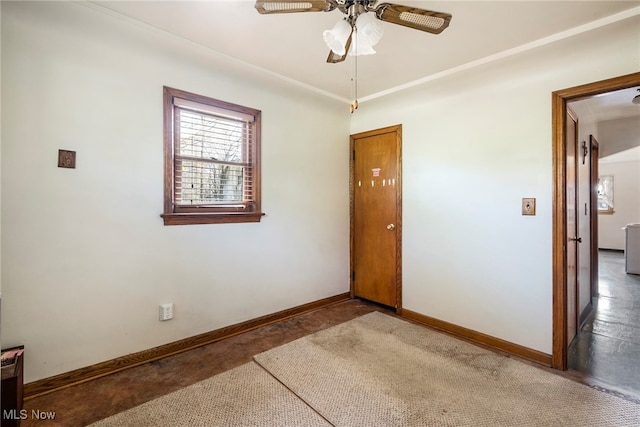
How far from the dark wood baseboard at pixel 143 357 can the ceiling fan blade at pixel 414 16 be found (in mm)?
2674

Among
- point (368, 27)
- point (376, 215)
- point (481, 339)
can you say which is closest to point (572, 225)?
point (481, 339)

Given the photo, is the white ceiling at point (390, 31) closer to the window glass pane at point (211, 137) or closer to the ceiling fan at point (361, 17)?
the ceiling fan at point (361, 17)

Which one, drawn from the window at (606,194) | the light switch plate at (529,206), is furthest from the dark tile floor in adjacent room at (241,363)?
the window at (606,194)

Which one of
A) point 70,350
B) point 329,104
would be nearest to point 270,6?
point 329,104

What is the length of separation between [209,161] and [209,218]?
50 cm

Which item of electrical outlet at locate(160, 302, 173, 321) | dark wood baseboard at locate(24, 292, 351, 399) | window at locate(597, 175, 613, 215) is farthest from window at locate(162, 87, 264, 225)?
window at locate(597, 175, 613, 215)

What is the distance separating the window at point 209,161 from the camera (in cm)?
238

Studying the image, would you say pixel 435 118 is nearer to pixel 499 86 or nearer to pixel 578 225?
pixel 499 86

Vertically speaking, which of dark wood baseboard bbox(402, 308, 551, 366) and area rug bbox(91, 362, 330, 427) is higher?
dark wood baseboard bbox(402, 308, 551, 366)

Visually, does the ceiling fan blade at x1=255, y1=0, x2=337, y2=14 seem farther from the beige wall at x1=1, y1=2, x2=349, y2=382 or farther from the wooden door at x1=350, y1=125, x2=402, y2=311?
the wooden door at x1=350, y1=125, x2=402, y2=311

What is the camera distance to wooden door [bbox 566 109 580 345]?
2396 mm

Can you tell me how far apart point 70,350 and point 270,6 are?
2.46 m

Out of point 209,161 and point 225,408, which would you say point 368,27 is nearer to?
point 209,161

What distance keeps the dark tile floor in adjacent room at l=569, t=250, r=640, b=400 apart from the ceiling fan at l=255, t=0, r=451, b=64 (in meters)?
2.58
